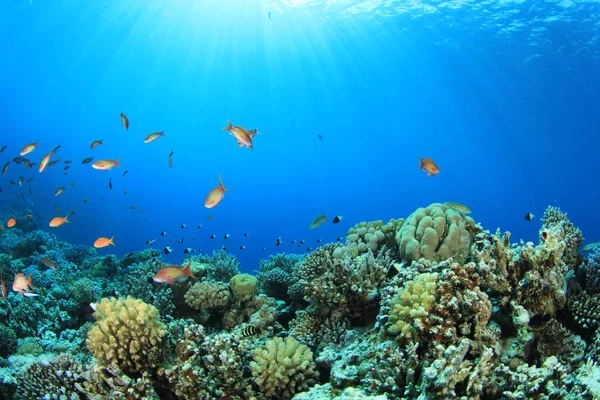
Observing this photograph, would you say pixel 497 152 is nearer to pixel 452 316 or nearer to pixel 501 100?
pixel 501 100

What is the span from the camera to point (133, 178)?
150625 mm

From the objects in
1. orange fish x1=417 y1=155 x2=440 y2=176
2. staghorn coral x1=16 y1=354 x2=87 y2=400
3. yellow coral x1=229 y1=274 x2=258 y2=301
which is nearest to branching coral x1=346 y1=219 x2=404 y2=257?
orange fish x1=417 y1=155 x2=440 y2=176

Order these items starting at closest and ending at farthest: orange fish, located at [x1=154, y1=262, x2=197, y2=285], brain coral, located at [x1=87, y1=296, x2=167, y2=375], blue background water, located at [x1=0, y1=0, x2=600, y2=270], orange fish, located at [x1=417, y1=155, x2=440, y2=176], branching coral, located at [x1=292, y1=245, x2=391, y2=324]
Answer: brain coral, located at [x1=87, y1=296, x2=167, y2=375], branching coral, located at [x1=292, y1=245, x2=391, y2=324], orange fish, located at [x1=154, y1=262, x2=197, y2=285], orange fish, located at [x1=417, y1=155, x2=440, y2=176], blue background water, located at [x1=0, y1=0, x2=600, y2=270]

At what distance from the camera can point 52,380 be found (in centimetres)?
420

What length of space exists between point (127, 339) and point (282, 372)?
194 centimetres

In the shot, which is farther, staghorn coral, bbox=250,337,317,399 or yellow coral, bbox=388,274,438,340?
staghorn coral, bbox=250,337,317,399

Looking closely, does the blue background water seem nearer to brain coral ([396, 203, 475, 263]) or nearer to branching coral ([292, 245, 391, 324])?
branching coral ([292, 245, 391, 324])

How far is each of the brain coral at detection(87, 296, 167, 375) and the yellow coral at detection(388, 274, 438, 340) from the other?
→ 287 centimetres

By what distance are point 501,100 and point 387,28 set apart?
2434 centimetres

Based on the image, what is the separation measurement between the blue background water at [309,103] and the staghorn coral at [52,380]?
32.2 ft

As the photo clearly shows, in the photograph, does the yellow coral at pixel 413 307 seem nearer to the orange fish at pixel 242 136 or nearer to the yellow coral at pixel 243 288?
the yellow coral at pixel 243 288

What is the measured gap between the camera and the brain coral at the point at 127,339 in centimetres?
396

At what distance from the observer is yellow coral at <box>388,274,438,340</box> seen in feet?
11.1

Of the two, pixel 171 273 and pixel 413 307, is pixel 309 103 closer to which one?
pixel 171 273
